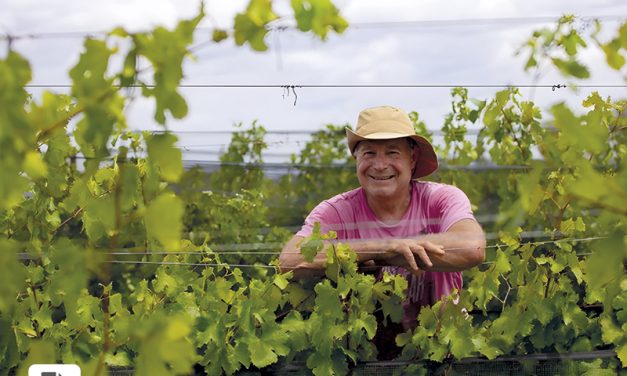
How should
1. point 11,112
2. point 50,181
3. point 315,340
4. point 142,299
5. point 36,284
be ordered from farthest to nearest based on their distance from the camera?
1. point 50,181
2. point 36,284
3. point 142,299
4. point 315,340
5. point 11,112

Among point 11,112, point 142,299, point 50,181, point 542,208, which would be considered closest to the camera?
point 11,112

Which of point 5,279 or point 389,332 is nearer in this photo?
point 5,279

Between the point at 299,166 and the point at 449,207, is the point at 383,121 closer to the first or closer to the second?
the point at 449,207

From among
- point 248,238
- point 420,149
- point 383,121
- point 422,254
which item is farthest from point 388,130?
point 248,238

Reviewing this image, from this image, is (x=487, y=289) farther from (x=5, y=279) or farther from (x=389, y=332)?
(x=5, y=279)

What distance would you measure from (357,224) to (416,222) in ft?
0.68

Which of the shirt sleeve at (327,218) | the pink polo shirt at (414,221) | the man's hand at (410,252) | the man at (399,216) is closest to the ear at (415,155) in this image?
the man at (399,216)

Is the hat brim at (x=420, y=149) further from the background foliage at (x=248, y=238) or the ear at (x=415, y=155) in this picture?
the background foliage at (x=248, y=238)

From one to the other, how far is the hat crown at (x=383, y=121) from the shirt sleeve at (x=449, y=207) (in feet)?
0.80

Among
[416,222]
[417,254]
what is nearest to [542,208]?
[416,222]

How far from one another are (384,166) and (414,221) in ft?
0.72

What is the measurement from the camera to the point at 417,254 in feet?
10.4

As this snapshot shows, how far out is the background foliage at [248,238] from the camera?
1354mm

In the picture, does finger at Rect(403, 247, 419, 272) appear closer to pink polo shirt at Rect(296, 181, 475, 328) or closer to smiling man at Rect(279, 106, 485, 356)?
smiling man at Rect(279, 106, 485, 356)
